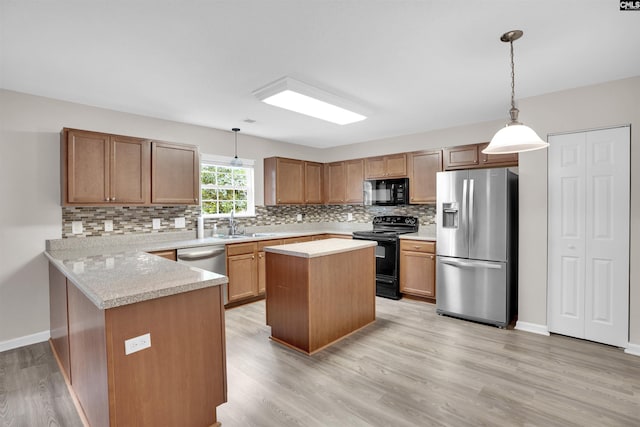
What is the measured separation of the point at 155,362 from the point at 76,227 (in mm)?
2573

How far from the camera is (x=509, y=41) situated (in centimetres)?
215

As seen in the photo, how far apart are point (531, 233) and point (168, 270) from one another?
3.48 m

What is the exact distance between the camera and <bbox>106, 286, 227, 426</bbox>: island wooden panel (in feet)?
4.88

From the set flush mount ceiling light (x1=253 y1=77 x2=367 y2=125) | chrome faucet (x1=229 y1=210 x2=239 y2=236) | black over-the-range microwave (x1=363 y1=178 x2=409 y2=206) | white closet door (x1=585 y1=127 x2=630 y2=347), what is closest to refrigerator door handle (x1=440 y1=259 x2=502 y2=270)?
white closet door (x1=585 y1=127 x2=630 y2=347)

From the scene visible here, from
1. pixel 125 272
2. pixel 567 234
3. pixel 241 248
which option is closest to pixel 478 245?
pixel 567 234

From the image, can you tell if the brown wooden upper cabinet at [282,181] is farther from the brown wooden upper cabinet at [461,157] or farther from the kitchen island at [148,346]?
the kitchen island at [148,346]

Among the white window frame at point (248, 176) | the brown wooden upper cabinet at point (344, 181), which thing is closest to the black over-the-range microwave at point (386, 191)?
the brown wooden upper cabinet at point (344, 181)

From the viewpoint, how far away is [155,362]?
5.24 ft

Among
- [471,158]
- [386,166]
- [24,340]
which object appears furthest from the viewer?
[386,166]

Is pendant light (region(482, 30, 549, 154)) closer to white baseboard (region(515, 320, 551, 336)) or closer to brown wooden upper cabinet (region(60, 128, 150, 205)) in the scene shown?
white baseboard (region(515, 320, 551, 336))

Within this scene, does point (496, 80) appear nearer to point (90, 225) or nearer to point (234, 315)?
point (234, 315)

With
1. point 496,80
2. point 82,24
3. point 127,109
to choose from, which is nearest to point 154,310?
point 82,24

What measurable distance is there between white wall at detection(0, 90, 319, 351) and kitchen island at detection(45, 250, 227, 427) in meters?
1.57

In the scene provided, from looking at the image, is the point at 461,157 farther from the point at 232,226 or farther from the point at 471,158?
the point at 232,226
